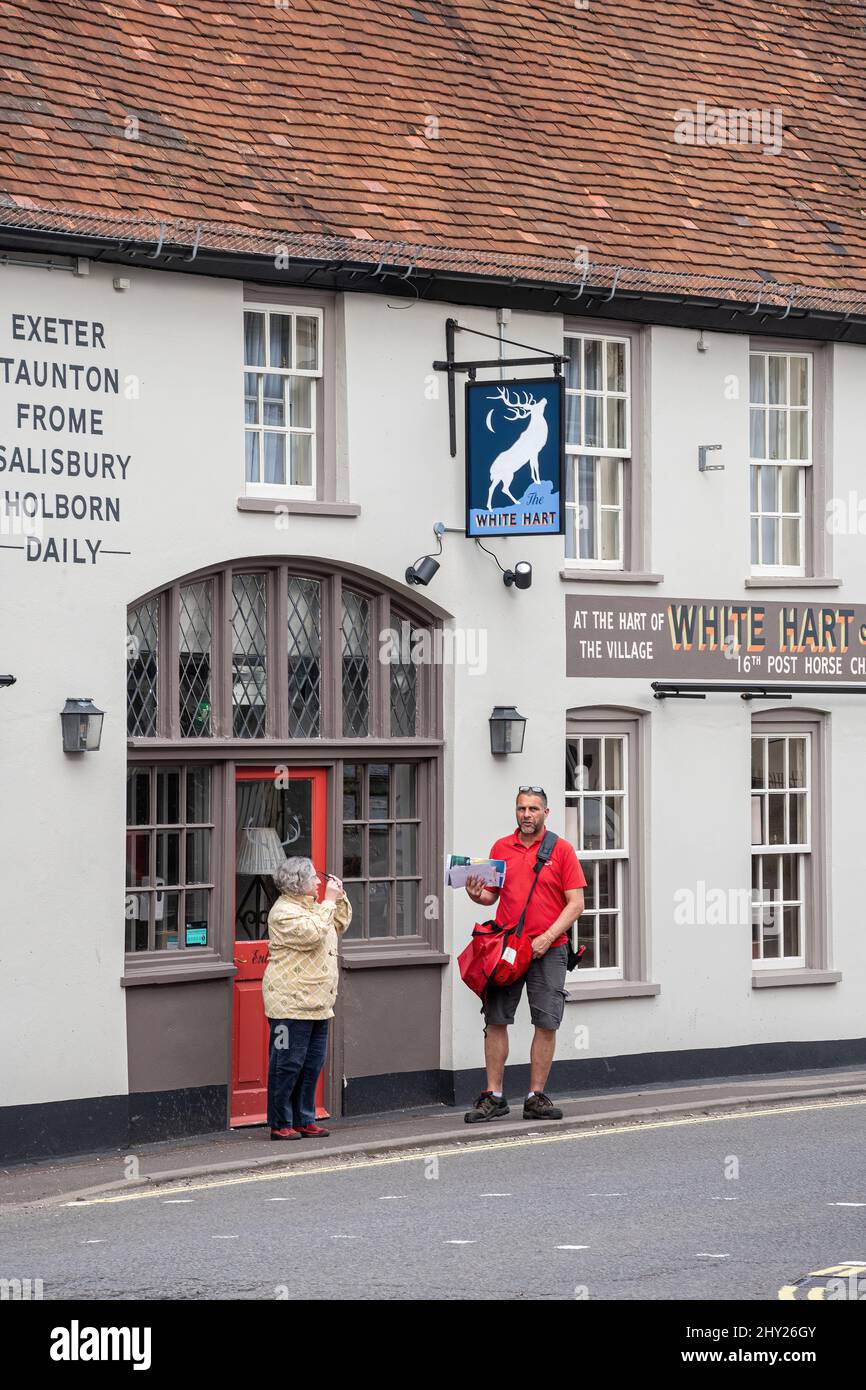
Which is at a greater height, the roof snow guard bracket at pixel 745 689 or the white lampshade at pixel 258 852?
the roof snow guard bracket at pixel 745 689

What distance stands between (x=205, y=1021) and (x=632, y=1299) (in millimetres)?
6309

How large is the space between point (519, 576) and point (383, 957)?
293 centimetres

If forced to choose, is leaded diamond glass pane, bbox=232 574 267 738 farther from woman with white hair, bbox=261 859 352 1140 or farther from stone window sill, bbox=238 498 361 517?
woman with white hair, bbox=261 859 352 1140

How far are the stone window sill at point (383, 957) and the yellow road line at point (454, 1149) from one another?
187 centimetres

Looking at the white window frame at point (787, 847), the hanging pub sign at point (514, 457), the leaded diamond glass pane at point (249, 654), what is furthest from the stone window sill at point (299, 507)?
the white window frame at point (787, 847)

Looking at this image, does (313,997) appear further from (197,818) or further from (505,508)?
(505,508)

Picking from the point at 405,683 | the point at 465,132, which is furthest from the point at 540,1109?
the point at 465,132

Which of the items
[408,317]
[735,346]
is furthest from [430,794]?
[735,346]

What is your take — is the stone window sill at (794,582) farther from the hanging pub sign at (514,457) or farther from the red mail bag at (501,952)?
the red mail bag at (501,952)

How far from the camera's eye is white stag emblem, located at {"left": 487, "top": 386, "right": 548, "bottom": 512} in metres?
14.9

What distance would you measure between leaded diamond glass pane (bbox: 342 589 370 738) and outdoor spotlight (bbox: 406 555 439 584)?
1.39 ft

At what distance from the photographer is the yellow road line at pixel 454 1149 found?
475 inches

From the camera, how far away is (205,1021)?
47.5 ft

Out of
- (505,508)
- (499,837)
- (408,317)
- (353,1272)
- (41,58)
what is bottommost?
(353,1272)
